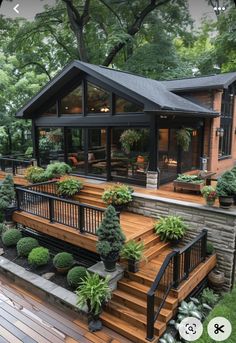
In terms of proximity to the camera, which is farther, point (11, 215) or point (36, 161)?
point (36, 161)

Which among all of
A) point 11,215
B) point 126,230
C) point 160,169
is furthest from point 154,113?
point 11,215

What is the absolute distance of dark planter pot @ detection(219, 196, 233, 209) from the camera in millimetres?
6239

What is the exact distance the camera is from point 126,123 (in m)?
9.11

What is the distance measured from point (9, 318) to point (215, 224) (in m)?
4.78

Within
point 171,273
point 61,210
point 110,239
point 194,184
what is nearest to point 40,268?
point 61,210

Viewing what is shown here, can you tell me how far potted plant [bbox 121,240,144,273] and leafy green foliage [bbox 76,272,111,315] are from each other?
674 mm

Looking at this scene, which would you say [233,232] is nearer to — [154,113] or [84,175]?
[154,113]

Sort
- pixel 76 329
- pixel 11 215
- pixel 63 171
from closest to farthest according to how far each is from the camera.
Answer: pixel 76 329
pixel 11 215
pixel 63 171

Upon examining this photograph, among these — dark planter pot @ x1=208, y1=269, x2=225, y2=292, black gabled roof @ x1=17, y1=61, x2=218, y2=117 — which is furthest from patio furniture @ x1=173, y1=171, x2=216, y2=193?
dark planter pot @ x1=208, y1=269, x2=225, y2=292

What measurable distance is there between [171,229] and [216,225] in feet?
3.44

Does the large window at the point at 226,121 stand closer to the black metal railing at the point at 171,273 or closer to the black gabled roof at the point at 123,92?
the black gabled roof at the point at 123,92

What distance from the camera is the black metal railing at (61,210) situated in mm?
6449

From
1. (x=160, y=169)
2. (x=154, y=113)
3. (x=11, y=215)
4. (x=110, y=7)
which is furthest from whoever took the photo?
(x=110, y=7)

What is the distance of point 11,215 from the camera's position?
8352mm
